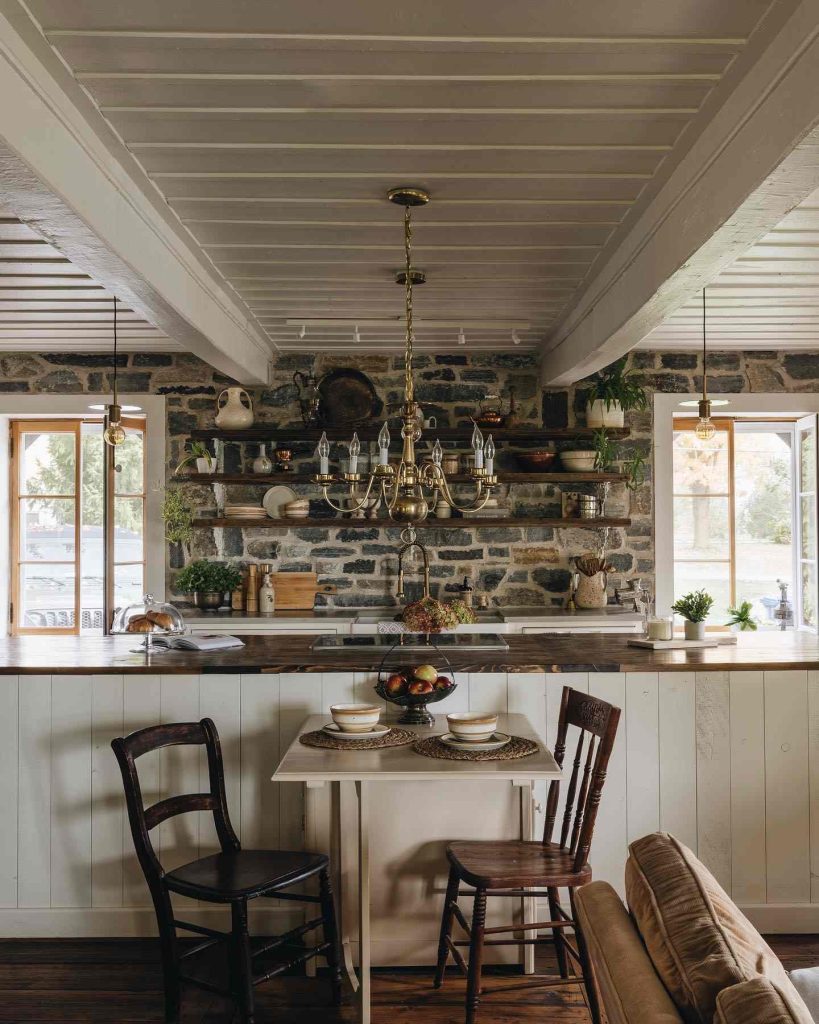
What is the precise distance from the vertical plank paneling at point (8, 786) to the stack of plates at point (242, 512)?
2794mm

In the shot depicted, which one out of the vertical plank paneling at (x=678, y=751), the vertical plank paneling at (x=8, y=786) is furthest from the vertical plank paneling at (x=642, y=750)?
the vertical plank paneling at (x=8, y=786)

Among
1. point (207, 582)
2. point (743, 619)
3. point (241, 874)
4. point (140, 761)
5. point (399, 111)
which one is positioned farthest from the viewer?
point (743, 619)

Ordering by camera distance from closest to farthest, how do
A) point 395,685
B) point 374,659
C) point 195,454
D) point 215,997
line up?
point 215,997
point 395,685
point 374,659
point 195,454

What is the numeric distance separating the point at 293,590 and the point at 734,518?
3.53 m

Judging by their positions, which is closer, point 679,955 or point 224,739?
point 679,955

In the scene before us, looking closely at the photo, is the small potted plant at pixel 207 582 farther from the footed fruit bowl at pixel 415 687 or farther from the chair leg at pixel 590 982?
the chair leg at pixel 590 982

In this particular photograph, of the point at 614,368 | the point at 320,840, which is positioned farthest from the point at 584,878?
the point at 614,368

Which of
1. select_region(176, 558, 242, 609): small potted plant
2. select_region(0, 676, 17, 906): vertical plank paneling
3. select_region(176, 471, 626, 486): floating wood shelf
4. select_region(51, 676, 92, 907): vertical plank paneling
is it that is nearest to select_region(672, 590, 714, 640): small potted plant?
select_region(176, 471, 626, 486): floating wood shelf

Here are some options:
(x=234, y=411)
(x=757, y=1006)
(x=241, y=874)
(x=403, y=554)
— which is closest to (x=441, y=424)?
(x=403, y=554)

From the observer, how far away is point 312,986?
3053 millimetres

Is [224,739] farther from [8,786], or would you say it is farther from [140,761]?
[8,786]

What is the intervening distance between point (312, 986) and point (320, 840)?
462mm

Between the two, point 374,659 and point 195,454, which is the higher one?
point 195,454

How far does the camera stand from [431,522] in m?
6.14
